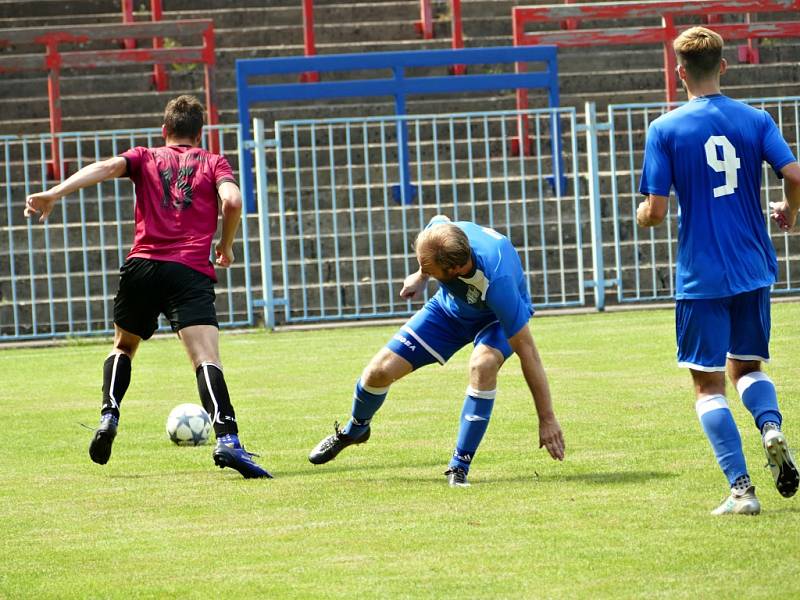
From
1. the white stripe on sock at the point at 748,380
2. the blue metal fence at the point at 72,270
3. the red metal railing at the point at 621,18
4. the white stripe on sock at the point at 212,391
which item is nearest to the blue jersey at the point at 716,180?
the white stripe on sock at the point at 748,380

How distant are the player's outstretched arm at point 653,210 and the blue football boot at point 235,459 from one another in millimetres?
2415

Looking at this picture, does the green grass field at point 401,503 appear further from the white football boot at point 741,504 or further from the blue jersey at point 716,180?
the blue jersey at point 716,180

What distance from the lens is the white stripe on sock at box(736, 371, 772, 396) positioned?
6.34 meters

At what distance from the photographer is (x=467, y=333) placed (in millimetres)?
7621

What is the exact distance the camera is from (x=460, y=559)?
18.0 feet

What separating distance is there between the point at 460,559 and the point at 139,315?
3.32 m

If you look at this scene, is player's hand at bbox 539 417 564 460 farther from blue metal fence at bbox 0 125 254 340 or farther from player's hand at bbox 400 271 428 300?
blue metal fence at bbox 0 125 254 340

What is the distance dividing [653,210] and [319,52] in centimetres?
1514

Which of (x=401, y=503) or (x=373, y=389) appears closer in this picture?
(x=401, y=503)

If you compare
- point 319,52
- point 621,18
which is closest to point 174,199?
point 621,18

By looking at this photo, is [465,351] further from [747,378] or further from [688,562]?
[688,562]

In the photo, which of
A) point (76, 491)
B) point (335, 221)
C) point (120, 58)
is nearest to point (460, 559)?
point (76, 491)

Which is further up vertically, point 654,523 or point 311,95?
point 311,95

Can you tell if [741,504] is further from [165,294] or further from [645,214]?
[165,294]
